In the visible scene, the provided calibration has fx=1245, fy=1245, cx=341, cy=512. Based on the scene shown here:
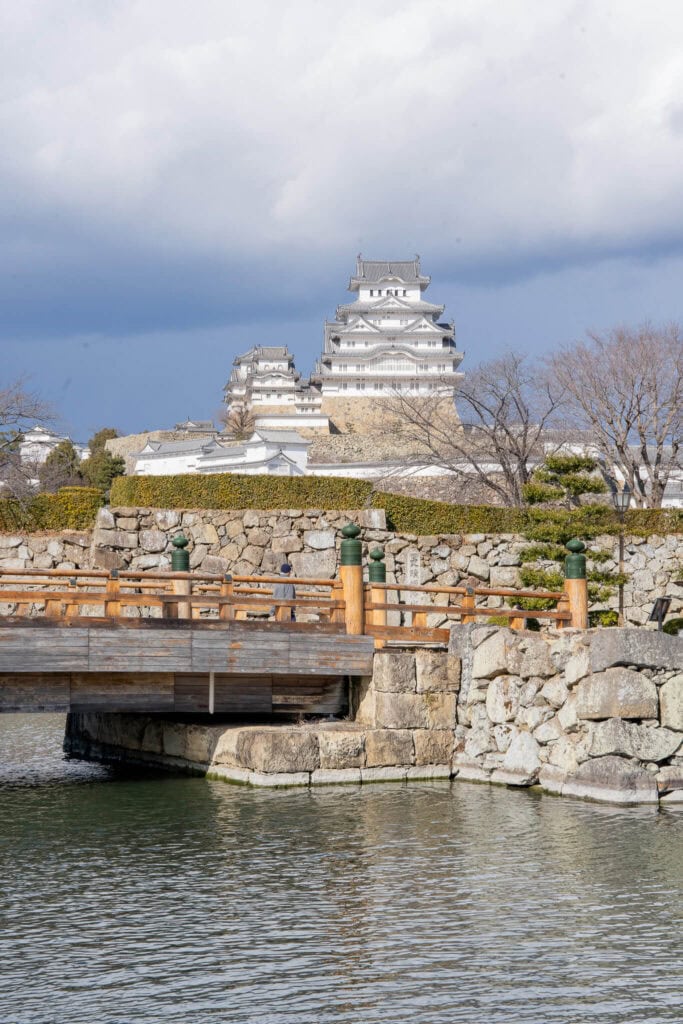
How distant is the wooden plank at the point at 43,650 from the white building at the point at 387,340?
6138 centimetres

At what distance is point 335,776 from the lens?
1633cm

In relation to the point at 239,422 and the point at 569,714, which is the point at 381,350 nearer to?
the point at 239,422

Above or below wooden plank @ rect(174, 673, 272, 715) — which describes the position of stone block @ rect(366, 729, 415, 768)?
below

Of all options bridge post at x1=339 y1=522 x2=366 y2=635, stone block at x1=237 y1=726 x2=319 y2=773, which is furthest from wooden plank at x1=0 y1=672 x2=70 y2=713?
bridge post at x1=339 y1=522 x2=366 y2=635

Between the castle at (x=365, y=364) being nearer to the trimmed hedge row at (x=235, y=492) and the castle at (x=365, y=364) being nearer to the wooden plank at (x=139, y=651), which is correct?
the trimmed hedge row at (x=235, y=492)

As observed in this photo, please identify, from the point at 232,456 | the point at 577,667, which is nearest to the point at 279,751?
the point at 577,667

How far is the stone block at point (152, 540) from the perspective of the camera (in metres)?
29.7

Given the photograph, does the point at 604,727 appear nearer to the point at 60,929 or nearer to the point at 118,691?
the point at 118,691

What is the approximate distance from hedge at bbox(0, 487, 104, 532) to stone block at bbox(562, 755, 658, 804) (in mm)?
17989

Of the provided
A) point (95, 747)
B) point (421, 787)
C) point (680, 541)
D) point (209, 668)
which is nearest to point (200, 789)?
point (209, 668)

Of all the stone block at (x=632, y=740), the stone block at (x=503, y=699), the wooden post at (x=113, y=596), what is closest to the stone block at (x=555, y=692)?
the stone block at (x=503, y=699)

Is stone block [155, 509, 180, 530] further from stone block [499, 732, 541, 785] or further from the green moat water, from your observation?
stone block [499, 732, 541, 785]

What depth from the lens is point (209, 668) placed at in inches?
659

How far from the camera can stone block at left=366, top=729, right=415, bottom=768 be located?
657 inches
